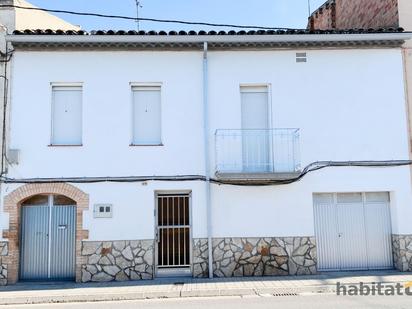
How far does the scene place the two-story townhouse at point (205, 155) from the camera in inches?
442

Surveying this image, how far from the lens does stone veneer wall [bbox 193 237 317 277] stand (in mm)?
11273

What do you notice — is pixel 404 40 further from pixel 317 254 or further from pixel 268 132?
pixel 317 254

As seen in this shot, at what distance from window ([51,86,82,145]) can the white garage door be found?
6.76 metres

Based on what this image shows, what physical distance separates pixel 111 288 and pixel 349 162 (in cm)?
692

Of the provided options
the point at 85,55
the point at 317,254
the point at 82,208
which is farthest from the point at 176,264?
the point at 85,55

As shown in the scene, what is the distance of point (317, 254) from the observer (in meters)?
11.7

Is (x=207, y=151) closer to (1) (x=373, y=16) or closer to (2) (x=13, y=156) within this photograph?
(2) (x=13, y=156)

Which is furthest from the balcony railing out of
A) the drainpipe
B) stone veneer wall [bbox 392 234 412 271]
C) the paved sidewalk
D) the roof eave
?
stone veneer wall [bbox 392 234 412 271]

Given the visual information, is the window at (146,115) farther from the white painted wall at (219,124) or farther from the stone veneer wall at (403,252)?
the stone veneer wall at (403,252)

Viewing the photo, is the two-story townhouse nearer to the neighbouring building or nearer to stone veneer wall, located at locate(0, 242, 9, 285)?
stone veneer wall, located at locate(0, 242, 9, 285)

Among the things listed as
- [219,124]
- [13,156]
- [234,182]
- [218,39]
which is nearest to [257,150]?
[234,182]

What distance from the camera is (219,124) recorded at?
11.6 meters

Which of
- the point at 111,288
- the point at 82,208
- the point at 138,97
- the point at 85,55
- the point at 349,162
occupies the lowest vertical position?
the point at 111,288

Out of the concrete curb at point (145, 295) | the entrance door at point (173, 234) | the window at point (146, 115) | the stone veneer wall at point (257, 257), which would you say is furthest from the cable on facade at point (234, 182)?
the concrete curb at point (145, 295)
